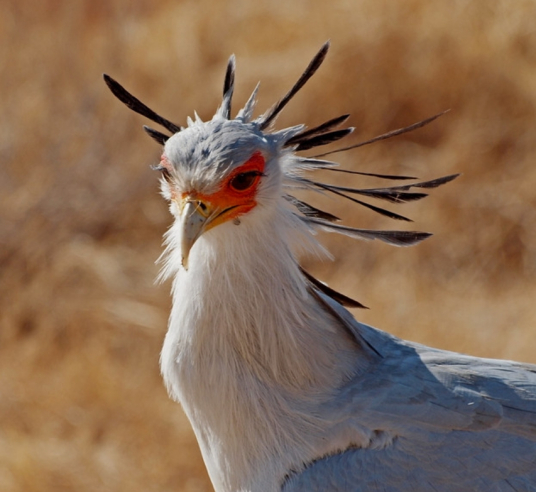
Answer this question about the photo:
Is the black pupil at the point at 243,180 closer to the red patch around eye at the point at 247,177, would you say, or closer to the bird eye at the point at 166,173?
the red patch around eye at the point at 247,177

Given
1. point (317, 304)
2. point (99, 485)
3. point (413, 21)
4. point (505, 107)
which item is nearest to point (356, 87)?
point (413, 21)

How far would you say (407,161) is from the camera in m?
6.58

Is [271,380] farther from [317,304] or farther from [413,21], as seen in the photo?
[413,21]

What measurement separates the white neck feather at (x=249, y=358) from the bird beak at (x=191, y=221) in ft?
0.56

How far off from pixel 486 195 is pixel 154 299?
2661mm

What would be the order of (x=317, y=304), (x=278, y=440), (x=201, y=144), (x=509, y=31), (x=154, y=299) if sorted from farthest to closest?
(x=509, y=31), (x=154, y=299), (x=317, y=304), (x=278, y=440), (x=201, y=144)

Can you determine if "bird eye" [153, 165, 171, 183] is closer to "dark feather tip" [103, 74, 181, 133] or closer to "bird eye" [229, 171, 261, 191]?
"bird eye" [229, 171, 261, 191]

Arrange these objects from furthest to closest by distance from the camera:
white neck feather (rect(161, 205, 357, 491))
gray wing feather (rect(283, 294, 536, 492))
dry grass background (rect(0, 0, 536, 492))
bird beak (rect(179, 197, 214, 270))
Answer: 1. dry grass background (rect(0, 0, 536, 492))
2. white neck feather (rect(161, 205, 357, 491))
3. gray wing feather (rect(283, 294, 536, 492))
4. bird beak (rect(179, 197, 214, 270))

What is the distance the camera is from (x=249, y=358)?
8.14ft

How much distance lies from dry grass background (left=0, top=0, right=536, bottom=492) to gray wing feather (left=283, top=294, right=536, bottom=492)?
295 centimetres

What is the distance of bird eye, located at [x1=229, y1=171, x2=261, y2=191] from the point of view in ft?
7.38

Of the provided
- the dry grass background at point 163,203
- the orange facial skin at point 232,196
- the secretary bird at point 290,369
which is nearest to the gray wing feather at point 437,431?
the secretary bird at point 290,369

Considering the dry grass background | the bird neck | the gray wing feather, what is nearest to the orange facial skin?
the bird neck

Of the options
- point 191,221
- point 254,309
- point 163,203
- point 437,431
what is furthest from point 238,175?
point 163,203
